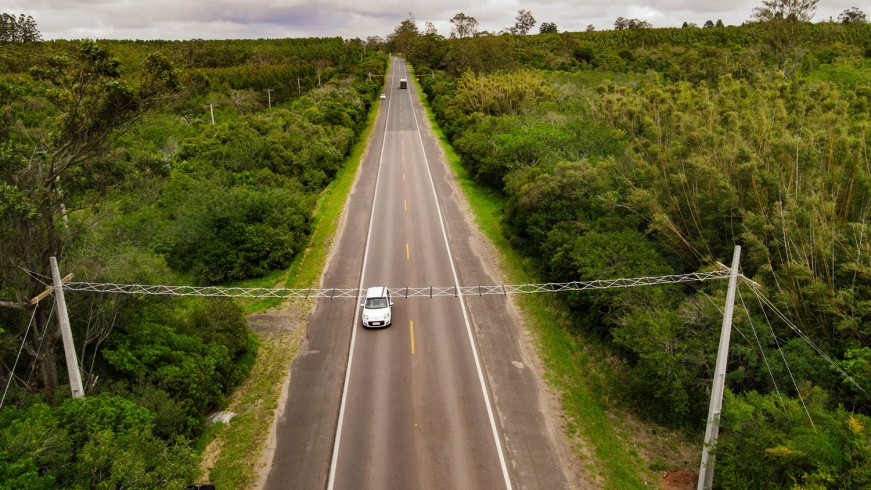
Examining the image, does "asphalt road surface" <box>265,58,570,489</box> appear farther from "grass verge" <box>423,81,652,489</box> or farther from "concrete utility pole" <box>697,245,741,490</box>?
"concrete utility pole" <box>697,245,741,490</box>

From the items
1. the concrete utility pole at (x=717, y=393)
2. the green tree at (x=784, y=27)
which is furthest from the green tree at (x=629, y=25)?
the concrete utility pole at (x=717, y=393)

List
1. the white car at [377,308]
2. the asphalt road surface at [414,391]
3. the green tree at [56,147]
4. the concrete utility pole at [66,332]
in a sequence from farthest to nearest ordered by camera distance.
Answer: the white car at [377,308] → the asphalt road surface at [414,391] → the green tree at [56,147] → the concrete utility pole at [66,332]

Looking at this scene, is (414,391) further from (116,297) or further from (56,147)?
(56,147)

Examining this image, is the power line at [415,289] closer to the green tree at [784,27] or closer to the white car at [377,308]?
the white car at [377,308]

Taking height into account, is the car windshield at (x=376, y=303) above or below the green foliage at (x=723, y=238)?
below

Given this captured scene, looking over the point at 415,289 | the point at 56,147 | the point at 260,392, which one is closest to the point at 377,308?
the point at 415,289

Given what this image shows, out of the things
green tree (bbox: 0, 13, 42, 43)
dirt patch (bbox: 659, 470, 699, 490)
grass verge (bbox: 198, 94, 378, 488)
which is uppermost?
green tree (bbox: 0, 13, 42, 43)

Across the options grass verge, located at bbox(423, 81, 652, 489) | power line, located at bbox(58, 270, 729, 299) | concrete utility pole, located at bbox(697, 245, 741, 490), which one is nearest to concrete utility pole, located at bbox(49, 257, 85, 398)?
power line, located at bbox(58, 270, 729, 299)

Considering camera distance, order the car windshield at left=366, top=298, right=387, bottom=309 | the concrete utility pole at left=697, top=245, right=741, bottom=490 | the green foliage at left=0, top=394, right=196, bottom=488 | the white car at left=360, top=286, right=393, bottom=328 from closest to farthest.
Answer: the green foliage at left=0, top=394, right=196, bottom=488 → the concrete utility pole at left=697, top=245, right=741, bottom=490 → the white car at left=360, top=286, right=393, bottom=328 → the car windshield at left=366, top=298, right=387, bottom=309
